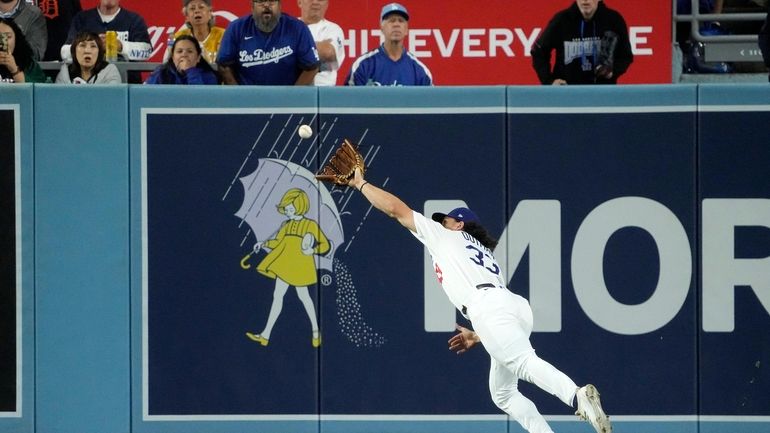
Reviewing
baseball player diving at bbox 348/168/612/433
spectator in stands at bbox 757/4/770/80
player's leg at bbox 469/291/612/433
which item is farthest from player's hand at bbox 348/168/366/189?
spectator in stands at bbox 757/4/770/80

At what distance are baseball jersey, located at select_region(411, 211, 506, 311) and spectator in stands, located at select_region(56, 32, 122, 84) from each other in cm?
329

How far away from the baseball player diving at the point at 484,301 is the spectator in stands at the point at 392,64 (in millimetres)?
2121

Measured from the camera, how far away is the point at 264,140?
1023 cm

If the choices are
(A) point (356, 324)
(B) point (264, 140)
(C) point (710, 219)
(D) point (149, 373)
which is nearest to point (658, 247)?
(C) point (710, 219)

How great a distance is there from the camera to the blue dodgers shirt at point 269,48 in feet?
35.1

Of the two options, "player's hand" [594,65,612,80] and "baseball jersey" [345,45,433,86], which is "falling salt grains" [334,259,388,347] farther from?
"player's hand" [594,65,612,80]

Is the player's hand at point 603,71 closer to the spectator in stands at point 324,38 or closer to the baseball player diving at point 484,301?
the baseball player diving at point 484,301

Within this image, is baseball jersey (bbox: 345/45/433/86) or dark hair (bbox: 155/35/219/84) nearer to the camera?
dark hair (bbox: 155/35/219/84)

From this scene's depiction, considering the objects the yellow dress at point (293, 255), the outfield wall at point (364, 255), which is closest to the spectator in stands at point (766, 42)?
the outfield wall at point (364, 255)

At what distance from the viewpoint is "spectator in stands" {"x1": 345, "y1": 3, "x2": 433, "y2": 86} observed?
11117 mm

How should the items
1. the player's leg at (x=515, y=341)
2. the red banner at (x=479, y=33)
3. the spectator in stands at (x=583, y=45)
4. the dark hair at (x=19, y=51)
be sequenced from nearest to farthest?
the player's leg at (x=515, y=341)
the dark hair at (x=19, y=51)
the spectator in stands at (x=583, y=45)
the red banner at (x=479, y=33)

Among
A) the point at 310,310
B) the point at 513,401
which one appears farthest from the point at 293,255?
the point at 513,401

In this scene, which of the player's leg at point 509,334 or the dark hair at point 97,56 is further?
the dark hair at point 97,56

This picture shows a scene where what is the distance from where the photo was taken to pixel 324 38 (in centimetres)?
1193
